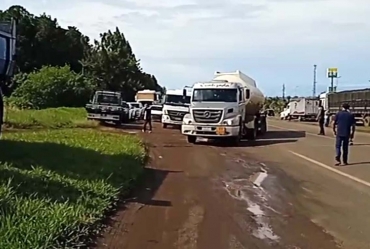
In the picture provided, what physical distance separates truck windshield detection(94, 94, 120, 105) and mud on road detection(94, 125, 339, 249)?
24.8m

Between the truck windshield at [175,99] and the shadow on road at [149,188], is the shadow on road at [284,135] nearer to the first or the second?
the truck windshield at [175,99]

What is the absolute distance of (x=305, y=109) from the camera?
73.1 meters

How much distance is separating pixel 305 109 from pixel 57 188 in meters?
63.7

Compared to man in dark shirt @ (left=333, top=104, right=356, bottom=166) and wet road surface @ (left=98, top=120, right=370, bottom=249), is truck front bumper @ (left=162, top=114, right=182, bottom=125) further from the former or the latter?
man in dark shirt @ (left=333, top=104, right=356, bottom=166)

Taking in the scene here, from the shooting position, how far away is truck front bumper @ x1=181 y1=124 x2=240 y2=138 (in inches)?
1110

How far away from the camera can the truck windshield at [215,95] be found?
29.1m

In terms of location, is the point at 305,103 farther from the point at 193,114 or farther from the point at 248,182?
the point at 248,182

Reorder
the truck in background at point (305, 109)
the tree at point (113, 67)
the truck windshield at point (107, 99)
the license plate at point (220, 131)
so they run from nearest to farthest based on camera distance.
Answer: the license plate at point (220, 131)
the truck windshield at point (107, 99)
the truck in background at point (305, 109)
the tree at point (113, 67)

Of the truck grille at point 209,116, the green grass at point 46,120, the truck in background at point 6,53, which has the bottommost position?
the green grass at point 46,120

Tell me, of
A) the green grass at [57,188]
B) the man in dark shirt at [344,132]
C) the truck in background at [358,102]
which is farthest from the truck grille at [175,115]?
the man in dark shirt at [344,132]

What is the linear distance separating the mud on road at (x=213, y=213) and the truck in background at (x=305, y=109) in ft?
182

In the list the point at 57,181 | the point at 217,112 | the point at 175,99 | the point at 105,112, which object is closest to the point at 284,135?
the point at 175,99

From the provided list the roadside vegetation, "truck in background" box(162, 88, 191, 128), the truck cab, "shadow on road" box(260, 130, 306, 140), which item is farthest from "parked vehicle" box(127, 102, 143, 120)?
the truck cab

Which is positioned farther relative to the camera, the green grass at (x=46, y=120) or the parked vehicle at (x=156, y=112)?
the parked vehicle at (x=156, y=112)
